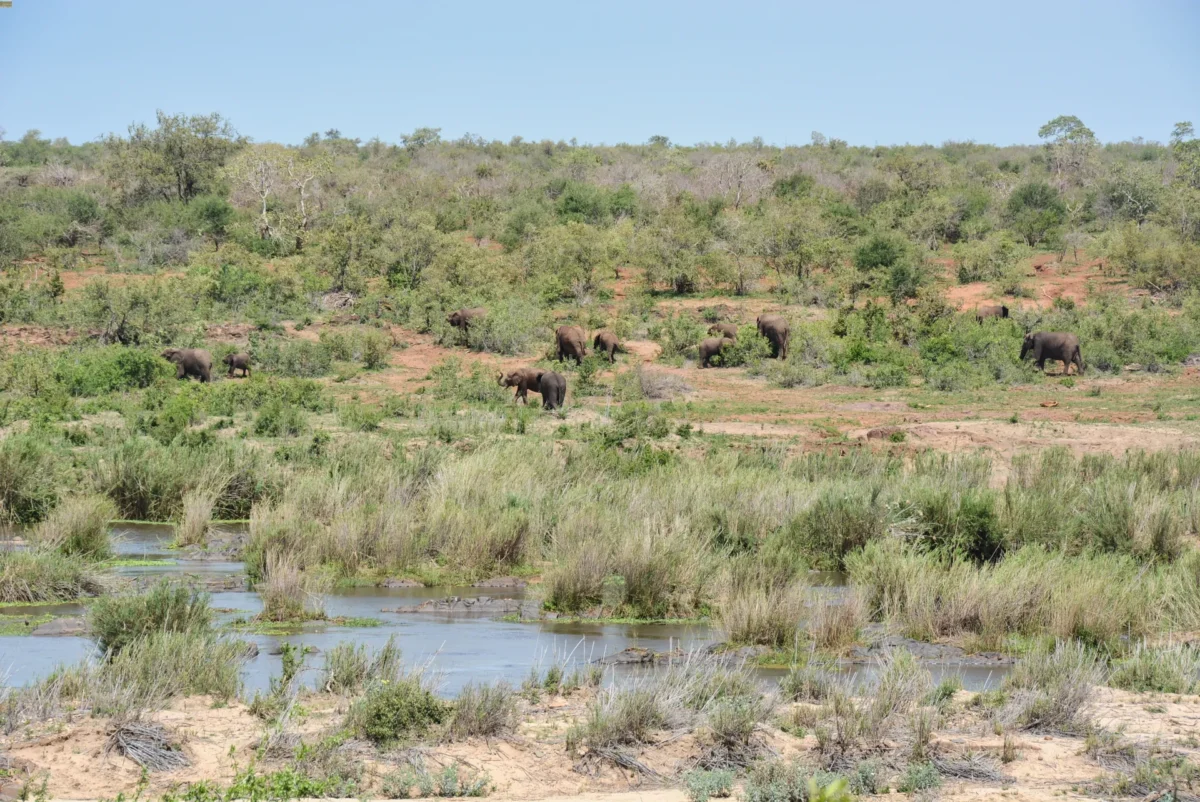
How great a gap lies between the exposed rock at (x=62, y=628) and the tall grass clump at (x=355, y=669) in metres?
3.02

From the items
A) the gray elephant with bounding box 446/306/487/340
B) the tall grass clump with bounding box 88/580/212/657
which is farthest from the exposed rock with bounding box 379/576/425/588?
the gray elephant with bounding box 446/306/487/340

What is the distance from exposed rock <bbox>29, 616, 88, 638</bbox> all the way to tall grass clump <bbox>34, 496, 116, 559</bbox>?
226 centimetres

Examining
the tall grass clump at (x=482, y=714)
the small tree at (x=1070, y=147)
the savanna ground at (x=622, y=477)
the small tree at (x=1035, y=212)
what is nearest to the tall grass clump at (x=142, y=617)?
the savanna ground at (x=622, y=477)

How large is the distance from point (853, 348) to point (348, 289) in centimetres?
1307

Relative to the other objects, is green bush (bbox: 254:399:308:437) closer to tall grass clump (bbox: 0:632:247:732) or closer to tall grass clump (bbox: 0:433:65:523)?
tall grass clump (bbox: 0:433:65:523)

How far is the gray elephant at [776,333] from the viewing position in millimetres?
30047

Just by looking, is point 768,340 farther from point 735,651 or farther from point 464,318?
point 735,651

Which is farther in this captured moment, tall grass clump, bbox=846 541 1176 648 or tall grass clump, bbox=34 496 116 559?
tall grass clump, bbox=34 496 116 559

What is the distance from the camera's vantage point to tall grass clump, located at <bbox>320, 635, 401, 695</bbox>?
364 inches

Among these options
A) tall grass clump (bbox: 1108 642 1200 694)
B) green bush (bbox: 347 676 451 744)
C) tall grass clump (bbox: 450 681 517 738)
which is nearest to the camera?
green bush (bbox: 347 676 451 744)

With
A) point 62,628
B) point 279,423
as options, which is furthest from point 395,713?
point 279,423

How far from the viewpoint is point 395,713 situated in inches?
327

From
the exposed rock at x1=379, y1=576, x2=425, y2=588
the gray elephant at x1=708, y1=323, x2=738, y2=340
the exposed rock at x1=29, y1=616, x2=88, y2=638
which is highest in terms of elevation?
the gray elephant at x1=708, y1=323, x2=738, y2=340

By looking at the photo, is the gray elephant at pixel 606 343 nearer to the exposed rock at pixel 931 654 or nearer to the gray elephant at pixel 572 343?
the gray elephant at pixel 572 343
